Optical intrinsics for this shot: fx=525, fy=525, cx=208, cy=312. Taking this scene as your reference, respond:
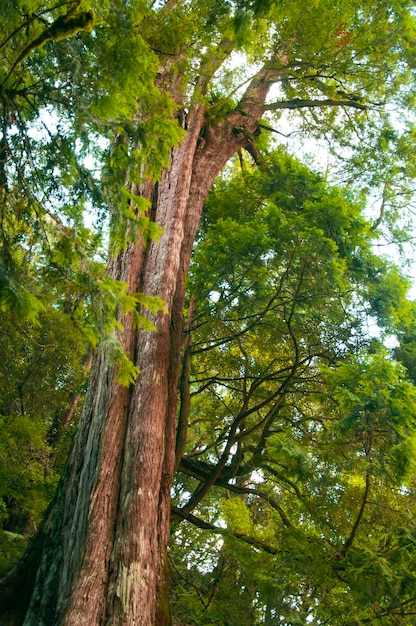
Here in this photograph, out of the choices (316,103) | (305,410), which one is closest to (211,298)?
(305,410)

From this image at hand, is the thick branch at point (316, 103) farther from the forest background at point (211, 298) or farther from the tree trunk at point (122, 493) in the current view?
the tree trunk at point (122, 493)

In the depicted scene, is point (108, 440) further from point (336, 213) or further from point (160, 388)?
point (336, 213)

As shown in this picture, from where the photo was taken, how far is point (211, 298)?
6.86 metres

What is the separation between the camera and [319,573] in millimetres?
5070

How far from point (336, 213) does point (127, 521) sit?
14.2 feet

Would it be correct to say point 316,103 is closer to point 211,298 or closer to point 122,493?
point 211,298

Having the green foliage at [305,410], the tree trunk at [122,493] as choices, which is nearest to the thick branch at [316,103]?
the green foliage at [305,410]

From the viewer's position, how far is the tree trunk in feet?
12.1

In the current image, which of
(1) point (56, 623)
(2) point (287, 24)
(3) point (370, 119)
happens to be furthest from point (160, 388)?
(3) point (370, 119)

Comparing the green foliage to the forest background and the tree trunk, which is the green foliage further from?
the tree trunk

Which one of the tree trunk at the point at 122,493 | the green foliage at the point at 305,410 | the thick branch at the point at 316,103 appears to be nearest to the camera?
the tree trunk at the point at 122,493

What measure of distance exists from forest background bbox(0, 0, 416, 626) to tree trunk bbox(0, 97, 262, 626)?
0.03 metres

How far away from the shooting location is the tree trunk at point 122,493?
3697 mm

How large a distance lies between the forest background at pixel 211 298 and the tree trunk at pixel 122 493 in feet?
0.08
